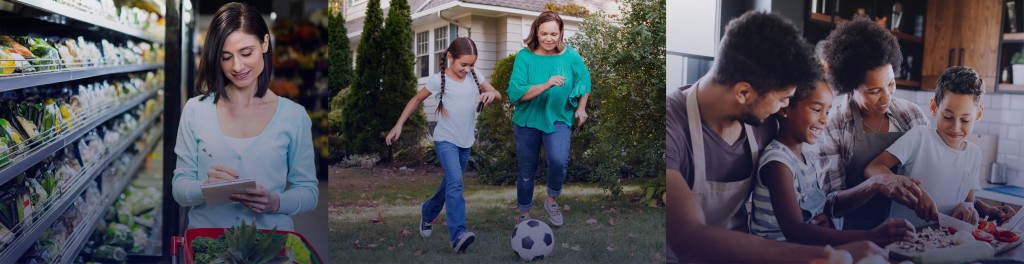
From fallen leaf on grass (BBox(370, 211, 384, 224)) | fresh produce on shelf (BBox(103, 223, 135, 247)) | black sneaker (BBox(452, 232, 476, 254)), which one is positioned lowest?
fresh produce on shelf (BBox(103, 223, 135, 247))

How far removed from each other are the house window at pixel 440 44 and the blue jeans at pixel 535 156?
0.53 meters

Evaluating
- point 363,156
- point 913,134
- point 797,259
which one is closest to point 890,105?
point 913,134

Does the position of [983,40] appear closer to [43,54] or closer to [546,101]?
[546,101]

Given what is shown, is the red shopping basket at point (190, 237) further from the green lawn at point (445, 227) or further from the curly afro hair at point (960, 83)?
the curly afro hair at point (960, 83)

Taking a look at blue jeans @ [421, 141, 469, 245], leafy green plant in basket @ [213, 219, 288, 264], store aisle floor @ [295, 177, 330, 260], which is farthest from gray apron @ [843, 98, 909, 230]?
leafy green plant in basket @ [213, 219, 288, 264]

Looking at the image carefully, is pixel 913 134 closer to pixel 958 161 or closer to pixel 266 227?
pixel 958 161

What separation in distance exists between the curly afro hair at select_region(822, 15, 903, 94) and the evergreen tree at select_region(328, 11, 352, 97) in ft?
8.36

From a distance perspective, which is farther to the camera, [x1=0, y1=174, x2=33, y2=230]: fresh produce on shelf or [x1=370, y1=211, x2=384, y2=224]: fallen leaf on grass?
[x1=370, y1=211, x2=384, y2=224]: fallen leaf on grass

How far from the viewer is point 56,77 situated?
366 cm

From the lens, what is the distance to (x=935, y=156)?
455 centimetres

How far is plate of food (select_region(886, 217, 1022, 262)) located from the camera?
177 inches

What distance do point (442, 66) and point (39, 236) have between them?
2038mm

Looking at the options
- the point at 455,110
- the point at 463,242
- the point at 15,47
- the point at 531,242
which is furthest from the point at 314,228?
the point at 15,47

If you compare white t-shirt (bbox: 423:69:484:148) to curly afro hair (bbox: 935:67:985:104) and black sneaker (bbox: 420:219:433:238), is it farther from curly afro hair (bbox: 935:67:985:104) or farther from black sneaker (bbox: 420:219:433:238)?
curly afro hair (bbox: 935:67:985:104)
